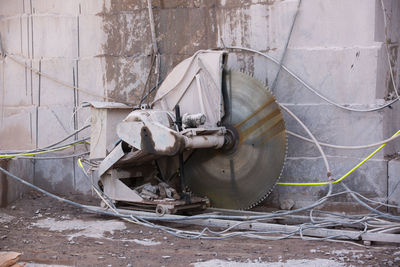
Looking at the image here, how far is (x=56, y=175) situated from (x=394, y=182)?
3.91m

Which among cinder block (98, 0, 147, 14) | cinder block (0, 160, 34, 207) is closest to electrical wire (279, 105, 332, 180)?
cinder block (98, 0, 147, 14)

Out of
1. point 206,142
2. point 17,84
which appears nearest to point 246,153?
point 206,142

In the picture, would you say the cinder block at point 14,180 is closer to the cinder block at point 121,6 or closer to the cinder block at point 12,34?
the cinder block at point 12,34

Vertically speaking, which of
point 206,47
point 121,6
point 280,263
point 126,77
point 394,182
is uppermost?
point 121,6

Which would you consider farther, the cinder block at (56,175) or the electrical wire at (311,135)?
the cinder block at (56,175)

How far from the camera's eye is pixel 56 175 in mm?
7340

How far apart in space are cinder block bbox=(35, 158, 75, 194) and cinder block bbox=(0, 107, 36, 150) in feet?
0.97

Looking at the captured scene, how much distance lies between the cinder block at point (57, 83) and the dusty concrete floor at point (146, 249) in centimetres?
183

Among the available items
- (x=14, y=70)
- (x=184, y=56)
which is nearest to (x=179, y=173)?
(x=184, y=56)

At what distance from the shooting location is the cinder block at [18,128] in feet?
24.3

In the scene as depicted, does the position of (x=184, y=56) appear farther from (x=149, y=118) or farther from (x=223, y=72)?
(x=149, y=118)

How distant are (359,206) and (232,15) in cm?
230

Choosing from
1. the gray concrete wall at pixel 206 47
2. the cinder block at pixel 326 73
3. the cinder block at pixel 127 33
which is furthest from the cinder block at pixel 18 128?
the cinder block at pixel 326 73

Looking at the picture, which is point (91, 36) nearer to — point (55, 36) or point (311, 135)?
point (55, 36)
